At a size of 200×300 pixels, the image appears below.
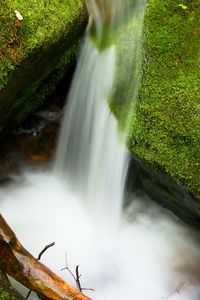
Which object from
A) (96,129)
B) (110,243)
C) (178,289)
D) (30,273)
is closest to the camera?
(30,273)

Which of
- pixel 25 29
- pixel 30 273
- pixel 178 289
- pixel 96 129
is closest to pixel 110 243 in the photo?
pixel 178 289

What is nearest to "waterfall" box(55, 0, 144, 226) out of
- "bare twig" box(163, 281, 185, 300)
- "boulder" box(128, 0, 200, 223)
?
"boulder" box(128, 0, 200, 223)

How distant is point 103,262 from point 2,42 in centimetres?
229

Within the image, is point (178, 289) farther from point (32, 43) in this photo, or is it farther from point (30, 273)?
point (32, 43)

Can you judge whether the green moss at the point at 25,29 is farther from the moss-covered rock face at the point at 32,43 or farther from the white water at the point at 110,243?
the white water at the point at 110,243

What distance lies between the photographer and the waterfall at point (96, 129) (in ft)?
15.7

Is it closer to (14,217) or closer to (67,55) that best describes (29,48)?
(67,55)

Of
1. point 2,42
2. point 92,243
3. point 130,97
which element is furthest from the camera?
point 92,243

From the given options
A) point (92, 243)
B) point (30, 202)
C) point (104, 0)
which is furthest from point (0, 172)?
point (104, 0)

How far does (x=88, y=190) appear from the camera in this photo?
5.12 metres

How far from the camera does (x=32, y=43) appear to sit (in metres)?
4.14

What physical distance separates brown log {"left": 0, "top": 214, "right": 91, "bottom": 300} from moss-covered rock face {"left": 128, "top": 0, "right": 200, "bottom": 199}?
1.51 m

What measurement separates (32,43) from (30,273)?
6.84ft

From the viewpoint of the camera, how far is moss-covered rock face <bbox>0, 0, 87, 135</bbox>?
4062mm
